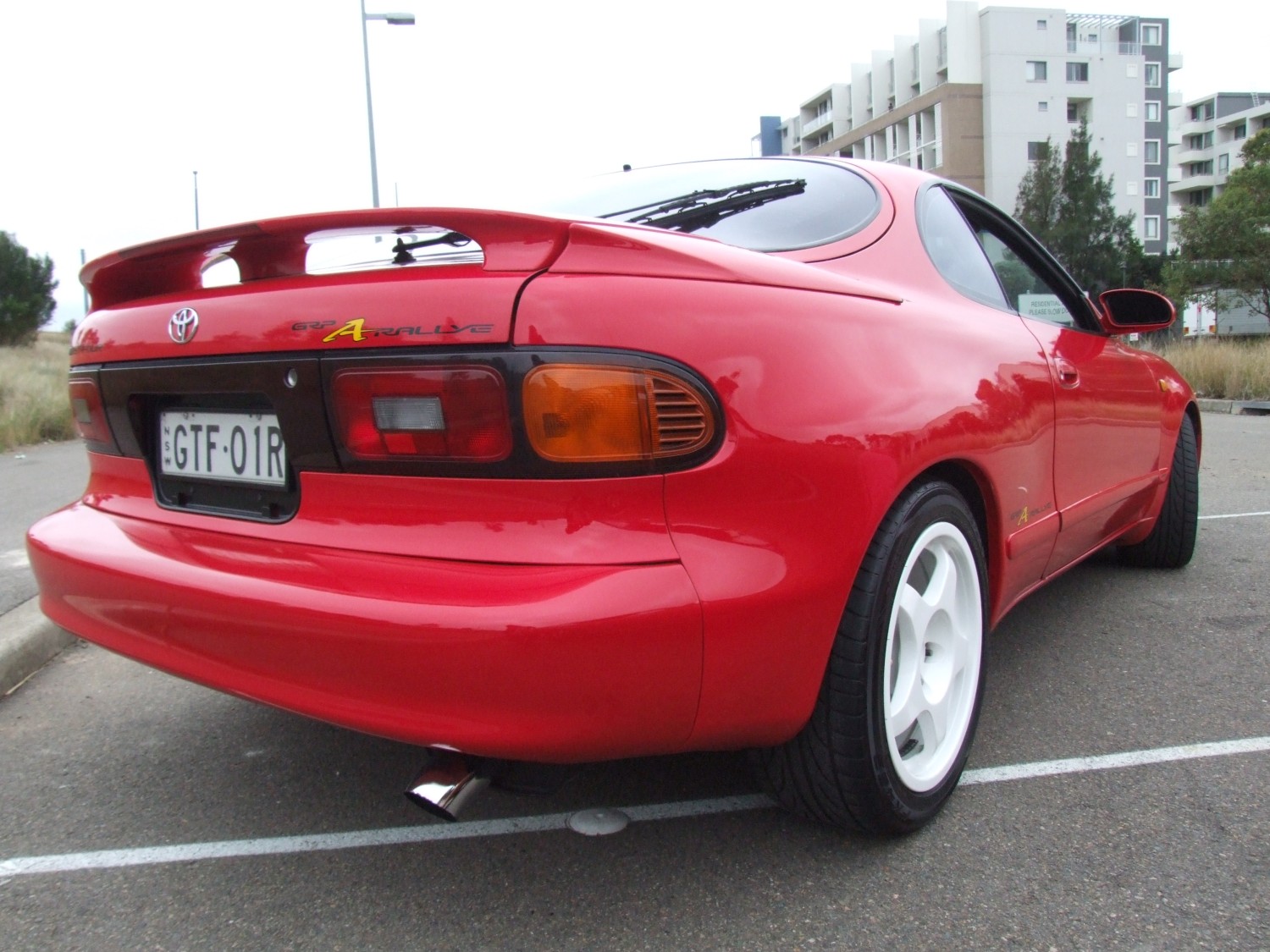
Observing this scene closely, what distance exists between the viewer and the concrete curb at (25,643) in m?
2.91

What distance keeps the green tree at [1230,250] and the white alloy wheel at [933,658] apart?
26.1 m

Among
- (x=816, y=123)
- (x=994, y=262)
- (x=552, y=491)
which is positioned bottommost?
(x=552, y=491)

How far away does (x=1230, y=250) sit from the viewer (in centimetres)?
2494

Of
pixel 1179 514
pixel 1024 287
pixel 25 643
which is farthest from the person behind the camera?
pixel 1179 514

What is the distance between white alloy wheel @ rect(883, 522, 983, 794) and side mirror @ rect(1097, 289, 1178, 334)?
149 cm

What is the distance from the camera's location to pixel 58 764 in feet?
7.84

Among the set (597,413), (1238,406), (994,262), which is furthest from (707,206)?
(1238,406)

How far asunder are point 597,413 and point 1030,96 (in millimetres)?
66162

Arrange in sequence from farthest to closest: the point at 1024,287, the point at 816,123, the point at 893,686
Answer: the point at 816,123
the point at 1024,287
the point at 893,686

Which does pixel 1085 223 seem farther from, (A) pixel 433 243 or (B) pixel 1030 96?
(A) pixel 433 243

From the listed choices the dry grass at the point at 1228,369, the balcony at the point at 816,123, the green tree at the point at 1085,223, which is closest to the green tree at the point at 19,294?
the dry grass at the point at 1228,369

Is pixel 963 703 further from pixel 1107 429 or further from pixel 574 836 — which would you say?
pixel 1107 429

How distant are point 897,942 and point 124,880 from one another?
1.42 meters

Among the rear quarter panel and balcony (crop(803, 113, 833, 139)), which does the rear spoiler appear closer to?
the rear quarter panel
